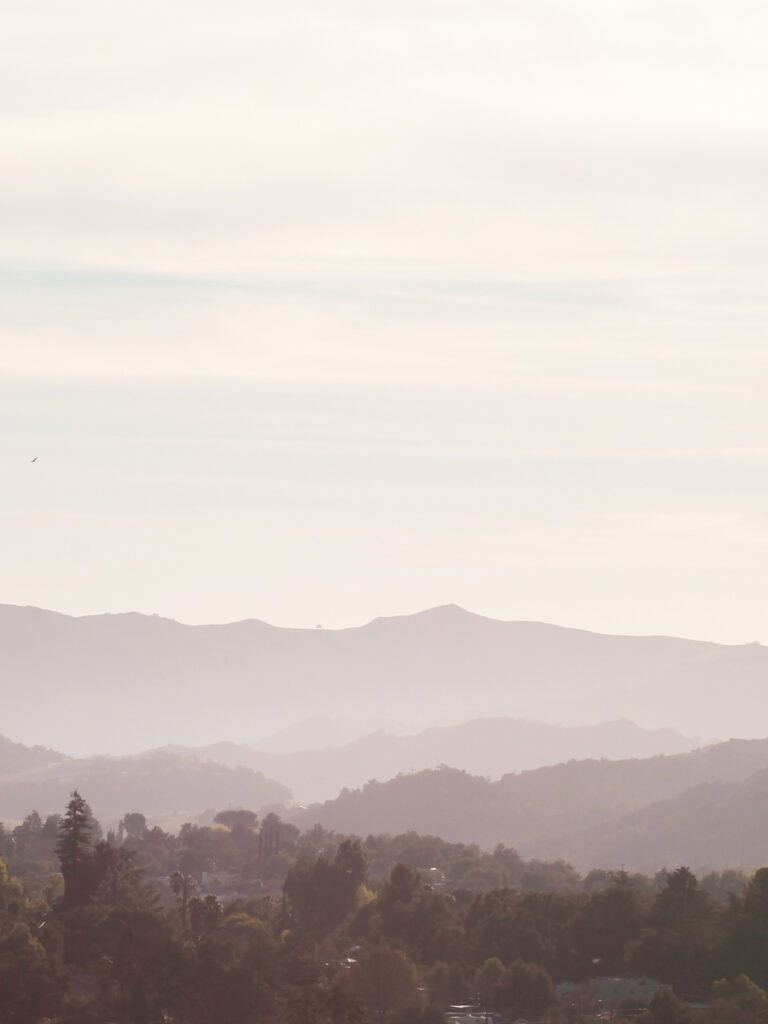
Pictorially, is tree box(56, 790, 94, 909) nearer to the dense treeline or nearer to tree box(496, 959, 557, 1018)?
the dense treeline

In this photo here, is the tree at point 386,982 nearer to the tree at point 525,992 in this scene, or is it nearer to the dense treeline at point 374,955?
the dense treeline at point 374,955

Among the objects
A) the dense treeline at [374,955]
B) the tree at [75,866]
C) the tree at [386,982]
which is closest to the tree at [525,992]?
the dense treeline at [374,955]

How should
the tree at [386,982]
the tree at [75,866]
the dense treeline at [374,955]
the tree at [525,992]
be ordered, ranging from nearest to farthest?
1. the dense treeline at [374,955]
2. the tree at [386,982]
3. the tree at [525,992]
4. the tree at [75,866]

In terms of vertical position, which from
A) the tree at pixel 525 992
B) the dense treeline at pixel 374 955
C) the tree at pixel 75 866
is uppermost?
the tree at pixel 75 866

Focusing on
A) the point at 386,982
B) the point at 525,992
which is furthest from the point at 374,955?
the point at 525,992

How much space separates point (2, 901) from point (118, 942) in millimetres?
17909

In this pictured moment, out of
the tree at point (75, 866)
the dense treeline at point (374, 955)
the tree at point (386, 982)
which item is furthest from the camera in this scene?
the tree at point (75, 866)

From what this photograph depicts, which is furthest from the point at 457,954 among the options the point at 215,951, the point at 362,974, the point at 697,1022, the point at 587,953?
the point at 697,1022

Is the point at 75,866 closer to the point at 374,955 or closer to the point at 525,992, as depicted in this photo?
the point at 374,955

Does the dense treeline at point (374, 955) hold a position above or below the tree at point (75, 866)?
below

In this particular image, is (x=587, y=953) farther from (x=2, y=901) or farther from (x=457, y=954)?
(x=2, y=901)

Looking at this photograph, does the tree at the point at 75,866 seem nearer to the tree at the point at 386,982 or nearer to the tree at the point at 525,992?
the tree at the point at 386,982

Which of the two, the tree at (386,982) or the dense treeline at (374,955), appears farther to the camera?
the tree at (386,982)

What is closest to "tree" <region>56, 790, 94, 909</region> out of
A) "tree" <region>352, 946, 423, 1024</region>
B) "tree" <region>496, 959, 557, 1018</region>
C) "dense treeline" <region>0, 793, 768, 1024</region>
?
"dense treeline" <region>0, 793, 768, 1024</region>
